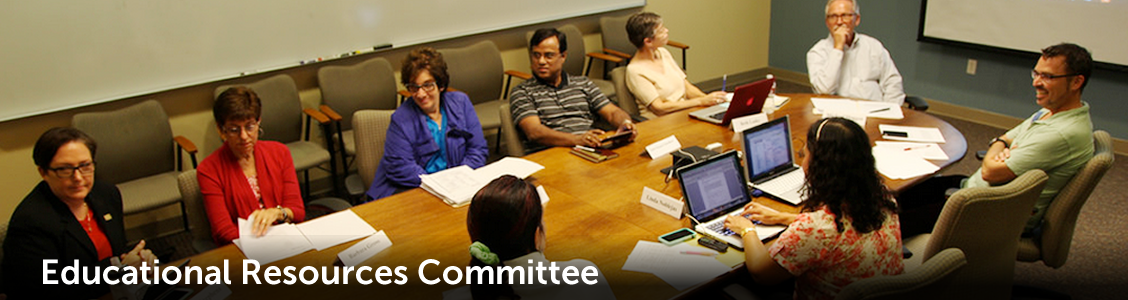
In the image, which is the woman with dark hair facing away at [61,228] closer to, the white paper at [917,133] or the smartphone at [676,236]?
the smartphone at [676,236]

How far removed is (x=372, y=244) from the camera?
248 centimetres

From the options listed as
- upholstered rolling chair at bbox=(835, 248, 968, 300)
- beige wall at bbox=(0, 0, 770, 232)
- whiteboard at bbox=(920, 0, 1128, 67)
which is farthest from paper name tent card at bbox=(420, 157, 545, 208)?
whiteboard at bbox=(920, 0, 1128, 67)

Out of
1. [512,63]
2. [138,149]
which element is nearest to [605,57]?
[512,63]

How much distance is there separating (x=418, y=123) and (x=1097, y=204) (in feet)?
11.9

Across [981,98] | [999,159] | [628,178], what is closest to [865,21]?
[981,98]

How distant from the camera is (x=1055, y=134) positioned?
2.77 m

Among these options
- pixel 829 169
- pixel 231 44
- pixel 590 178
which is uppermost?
pixel 231 44

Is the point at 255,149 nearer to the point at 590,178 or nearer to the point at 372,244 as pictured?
the point at 372,244

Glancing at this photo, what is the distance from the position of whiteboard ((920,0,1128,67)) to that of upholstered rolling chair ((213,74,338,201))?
4449 millimetres

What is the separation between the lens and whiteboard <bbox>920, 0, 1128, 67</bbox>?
4.75 meters

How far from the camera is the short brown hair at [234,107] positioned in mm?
2816

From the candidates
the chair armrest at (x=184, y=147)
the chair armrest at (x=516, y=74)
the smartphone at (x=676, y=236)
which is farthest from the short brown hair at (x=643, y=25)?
the chair armrest at (x=184, y=147)

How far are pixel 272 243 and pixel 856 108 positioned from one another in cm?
293

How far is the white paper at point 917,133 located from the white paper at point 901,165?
22 cm
